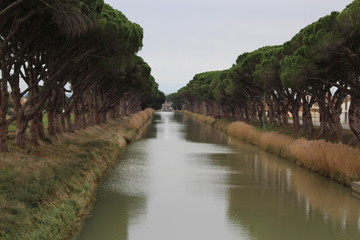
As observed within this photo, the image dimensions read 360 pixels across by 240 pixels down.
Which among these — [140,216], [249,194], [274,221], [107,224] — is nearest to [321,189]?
[249,194]

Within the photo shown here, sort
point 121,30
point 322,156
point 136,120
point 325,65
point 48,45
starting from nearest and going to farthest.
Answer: point 48,45 < point 121,30 < point 322,156 < point 325,65 < point 136,120

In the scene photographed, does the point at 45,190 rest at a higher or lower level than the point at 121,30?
lower

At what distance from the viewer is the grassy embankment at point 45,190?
10219mm

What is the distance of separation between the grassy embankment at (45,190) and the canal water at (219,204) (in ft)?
2.24

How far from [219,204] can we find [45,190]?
254 inches

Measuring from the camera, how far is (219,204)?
1631cm

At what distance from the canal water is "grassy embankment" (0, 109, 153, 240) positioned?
26.9 inches

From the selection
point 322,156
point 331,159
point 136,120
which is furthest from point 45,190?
point 136,120

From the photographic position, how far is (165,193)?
1831cm

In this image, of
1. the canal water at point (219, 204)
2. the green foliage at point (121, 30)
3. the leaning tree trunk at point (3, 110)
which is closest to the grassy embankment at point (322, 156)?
the canal water at point (219, 204)

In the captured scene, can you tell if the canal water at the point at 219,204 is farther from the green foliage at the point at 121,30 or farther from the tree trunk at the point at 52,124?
the green foliage at the point at 121,30

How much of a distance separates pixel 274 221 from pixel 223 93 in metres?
52.6

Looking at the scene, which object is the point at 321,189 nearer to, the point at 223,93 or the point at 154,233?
the point at 154,233

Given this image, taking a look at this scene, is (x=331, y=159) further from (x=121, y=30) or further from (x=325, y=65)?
(x=121, y=30)
